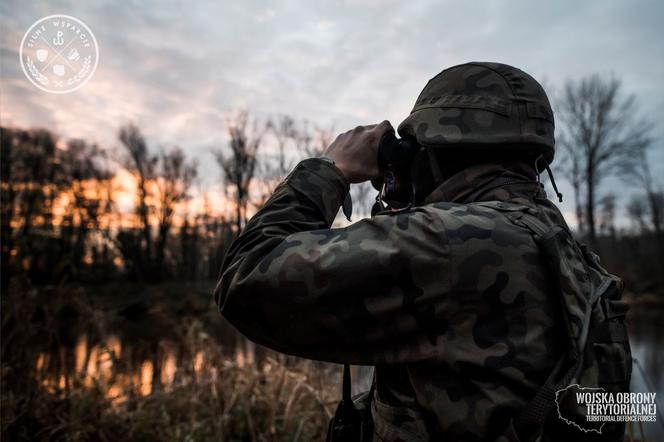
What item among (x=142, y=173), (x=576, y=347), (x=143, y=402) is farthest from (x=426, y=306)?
(x=142, y=173)

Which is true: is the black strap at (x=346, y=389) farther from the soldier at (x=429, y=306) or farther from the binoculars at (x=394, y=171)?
the binoculars at (x=394, y=171)

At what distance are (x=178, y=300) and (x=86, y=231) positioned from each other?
35.1 ft

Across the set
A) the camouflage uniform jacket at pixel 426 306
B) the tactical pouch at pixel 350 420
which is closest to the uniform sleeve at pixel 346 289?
the camouflage uniform jacket at pixel 426 306

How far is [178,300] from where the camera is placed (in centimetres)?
2520

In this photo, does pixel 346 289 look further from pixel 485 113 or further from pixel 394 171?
pixel 485 113

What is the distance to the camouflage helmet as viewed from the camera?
145 cm

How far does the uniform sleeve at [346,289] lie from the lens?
3.63 feet

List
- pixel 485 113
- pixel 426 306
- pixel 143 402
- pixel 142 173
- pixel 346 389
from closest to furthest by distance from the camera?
pixel 426 306 < pixel 485 113 < pixel 346 389 < pixel 143 402 < pixel 142 173

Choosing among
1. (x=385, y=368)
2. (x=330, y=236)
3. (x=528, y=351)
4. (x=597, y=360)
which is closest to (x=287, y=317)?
(x=330, y=236)

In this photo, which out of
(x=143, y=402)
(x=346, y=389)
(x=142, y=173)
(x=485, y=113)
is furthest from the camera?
(x=142, y=173)

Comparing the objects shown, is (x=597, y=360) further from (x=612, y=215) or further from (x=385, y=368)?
(x=612, y=215)

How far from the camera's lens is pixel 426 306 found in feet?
3.65

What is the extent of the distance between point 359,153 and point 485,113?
0.44 metres

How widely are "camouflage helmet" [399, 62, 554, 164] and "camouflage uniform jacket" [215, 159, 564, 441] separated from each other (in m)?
0.35
